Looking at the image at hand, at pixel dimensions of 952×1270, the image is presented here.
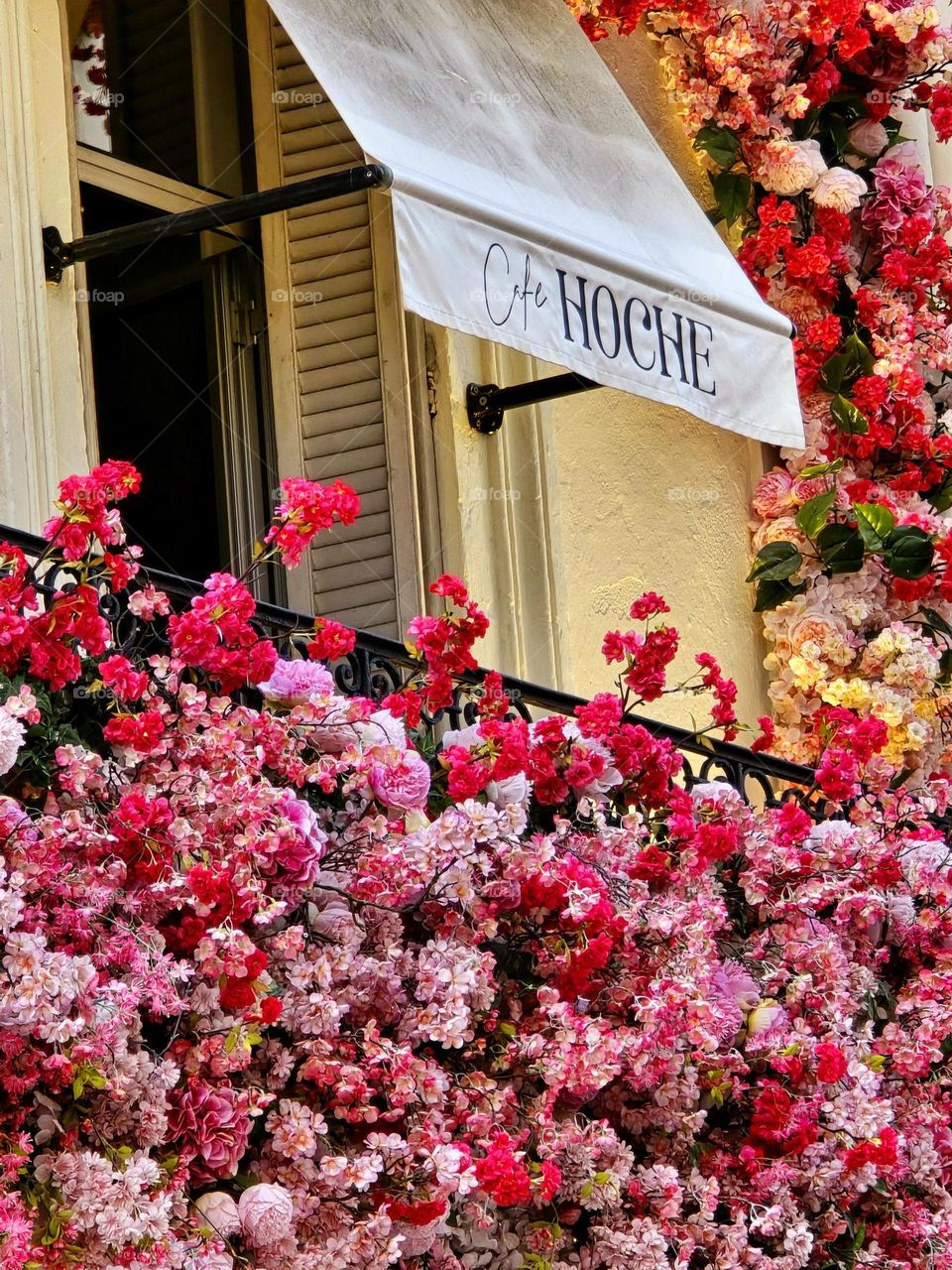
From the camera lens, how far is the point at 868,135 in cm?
878

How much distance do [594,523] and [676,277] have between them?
181cm

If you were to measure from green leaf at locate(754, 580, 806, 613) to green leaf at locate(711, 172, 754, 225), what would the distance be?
148 centimetres

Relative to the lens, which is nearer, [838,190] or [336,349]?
[336,349]

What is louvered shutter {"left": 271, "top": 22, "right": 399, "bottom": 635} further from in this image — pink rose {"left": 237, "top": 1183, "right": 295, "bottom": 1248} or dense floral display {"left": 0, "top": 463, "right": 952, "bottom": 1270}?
pink rose {"left": 237, "top": 1183, "right": 295, "bottom": 1248}

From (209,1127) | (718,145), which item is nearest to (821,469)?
(718,145)

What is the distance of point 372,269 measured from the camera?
6.83m

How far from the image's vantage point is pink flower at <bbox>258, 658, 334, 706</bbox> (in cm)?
463

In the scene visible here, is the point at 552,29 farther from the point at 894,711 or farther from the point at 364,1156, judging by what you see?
the point at 364,1156

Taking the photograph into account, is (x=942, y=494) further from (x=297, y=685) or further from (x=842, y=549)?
(x=297, y=685)

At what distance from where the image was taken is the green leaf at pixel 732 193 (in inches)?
331

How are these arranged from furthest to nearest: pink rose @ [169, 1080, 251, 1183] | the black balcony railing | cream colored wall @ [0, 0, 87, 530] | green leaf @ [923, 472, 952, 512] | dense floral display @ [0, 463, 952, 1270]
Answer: green leaf @ [923, 472, 952, 512] < cream colored wall @ [0, 0, 87, 530] < the black balcony railing < pink rose @ [169, 1080, 251, 1183] < dense floral display @ [0, 463, 952, 1270]

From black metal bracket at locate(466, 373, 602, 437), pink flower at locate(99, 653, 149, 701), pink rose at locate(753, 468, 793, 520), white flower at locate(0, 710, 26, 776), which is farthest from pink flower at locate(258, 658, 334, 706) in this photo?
pink rose at locate(753, 468, 793, 520)

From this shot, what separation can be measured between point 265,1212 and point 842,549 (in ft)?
15.9

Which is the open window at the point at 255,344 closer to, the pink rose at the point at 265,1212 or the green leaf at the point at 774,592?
the green leaf at the point at 774,592
